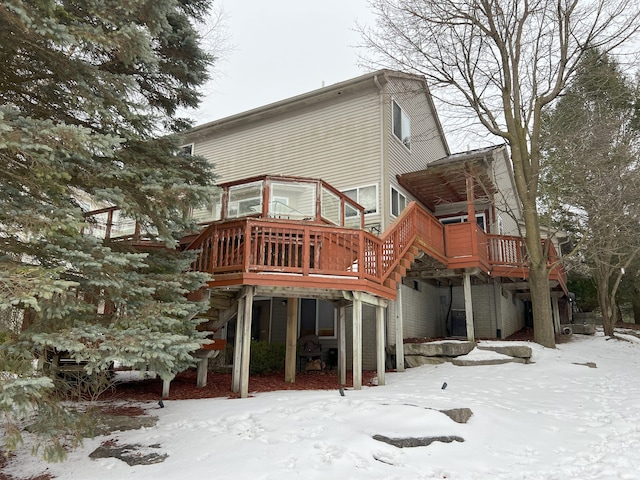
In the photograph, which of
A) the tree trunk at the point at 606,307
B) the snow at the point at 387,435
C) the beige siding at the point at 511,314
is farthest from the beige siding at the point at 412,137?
the tree trunk at the point at 606,307

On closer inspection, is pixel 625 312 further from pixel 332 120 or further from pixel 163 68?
pixel 163 68

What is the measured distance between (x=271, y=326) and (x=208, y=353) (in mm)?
4862

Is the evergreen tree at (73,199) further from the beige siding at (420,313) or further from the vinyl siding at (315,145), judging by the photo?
the vinyl siding at (315,145)

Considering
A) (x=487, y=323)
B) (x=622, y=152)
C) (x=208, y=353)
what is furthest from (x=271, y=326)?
(x=622, y=152)

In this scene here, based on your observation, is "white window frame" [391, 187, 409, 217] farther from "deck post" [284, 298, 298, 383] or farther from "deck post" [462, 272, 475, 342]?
"deck post" [284, 298, 298, 383]

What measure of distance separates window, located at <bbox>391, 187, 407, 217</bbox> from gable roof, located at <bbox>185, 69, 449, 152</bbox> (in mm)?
3181

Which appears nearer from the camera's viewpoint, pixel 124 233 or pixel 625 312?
pixel 124 233

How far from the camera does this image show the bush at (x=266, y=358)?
38.6 ft

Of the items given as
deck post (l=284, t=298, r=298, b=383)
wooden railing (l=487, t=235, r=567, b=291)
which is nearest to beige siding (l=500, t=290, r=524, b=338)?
wooden railing (l=487, t=235, r=567, b=291)

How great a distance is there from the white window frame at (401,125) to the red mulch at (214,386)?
7458 mm

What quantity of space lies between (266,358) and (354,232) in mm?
4998

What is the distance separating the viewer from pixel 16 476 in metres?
4.77

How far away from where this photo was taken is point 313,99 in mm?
14703

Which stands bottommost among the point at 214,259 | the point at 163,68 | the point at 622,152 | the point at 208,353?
the point at 208,353
